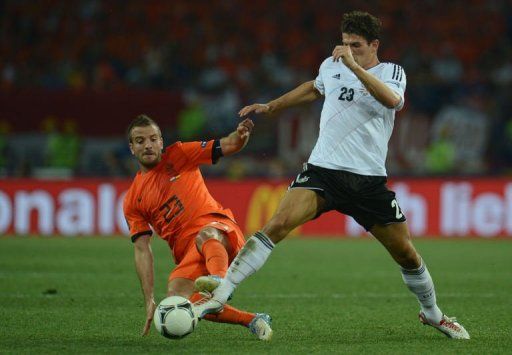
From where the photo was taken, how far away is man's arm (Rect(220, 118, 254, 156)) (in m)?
6.62

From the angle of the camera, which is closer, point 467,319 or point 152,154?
point 152,154

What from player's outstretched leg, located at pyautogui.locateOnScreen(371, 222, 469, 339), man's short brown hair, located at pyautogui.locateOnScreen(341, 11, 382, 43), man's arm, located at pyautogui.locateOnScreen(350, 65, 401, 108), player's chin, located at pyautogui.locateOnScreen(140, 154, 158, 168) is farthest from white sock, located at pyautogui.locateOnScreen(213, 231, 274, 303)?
man's short brown hair, located at pyautogui.locateOnScreen(341, 11, 382, 43)

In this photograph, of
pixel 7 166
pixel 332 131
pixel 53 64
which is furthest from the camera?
pixel 53 64

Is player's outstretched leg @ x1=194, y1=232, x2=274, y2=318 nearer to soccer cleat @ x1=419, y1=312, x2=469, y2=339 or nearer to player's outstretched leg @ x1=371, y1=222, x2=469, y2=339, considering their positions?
player's outstretched leg @ x1=371, y1=222, x2=469, y2=339

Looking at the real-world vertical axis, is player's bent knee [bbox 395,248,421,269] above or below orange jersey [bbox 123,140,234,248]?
below

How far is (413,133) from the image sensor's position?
19.8 m

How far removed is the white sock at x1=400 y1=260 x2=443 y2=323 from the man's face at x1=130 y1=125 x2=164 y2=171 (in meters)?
1.93

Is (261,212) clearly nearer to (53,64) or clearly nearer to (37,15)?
(53,64)

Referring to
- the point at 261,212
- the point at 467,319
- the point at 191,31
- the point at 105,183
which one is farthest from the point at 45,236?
the point at 467,319

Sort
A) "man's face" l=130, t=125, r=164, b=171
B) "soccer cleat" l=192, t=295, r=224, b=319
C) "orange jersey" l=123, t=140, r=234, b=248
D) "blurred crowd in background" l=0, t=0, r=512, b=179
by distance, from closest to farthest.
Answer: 1. "soccer cleat" l=192, t=295, r=224, b=319
2. "man's face" l=130, t=125, r=164, b=171
3. "orange jersey" l=123, t=140, r=234, b=248
4. "blurred crowd in background" l=0, t=0, r=512, b=179

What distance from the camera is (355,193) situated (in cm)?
643

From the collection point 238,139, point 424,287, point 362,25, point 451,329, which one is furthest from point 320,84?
point 451,329

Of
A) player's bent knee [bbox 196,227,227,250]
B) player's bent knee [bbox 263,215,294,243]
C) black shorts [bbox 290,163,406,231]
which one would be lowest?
player's bent knee [bbox 196,227,227,250]

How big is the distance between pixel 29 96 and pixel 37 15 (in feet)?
13.7
